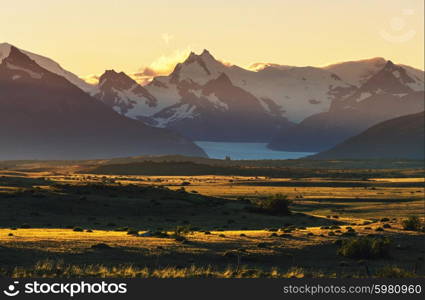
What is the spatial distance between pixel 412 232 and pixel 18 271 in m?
34.3

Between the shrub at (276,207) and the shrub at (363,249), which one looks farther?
the shrub at (276,207)

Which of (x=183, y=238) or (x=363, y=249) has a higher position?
(x=183, y=238)

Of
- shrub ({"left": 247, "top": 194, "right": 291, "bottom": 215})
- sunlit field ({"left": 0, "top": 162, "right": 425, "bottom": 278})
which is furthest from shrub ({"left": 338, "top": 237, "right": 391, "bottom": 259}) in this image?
shrub ({"left": 247, "top": 194, "right": 291, "bottom": 215})

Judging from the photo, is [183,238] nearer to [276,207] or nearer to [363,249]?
[363,249]

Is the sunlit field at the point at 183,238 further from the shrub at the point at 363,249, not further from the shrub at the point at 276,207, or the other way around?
the shrub at the point at 276,207

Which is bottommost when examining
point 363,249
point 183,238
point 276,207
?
point 363,249

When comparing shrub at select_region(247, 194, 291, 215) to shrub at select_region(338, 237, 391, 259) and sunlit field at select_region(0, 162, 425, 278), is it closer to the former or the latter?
sunlit field at select_region(0, 162, 425, 278)

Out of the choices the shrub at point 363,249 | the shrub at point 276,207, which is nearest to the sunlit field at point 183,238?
the shrub at point 363,249

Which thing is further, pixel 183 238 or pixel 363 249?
pixel 183 238

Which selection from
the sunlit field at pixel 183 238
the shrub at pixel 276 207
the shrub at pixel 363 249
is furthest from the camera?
the shrub at pixel 276 207

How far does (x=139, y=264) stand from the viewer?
3775cm

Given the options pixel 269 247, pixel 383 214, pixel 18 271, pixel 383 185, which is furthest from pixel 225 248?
pixel 383 185

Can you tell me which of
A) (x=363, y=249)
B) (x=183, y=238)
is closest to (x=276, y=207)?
(x=183, y=238)

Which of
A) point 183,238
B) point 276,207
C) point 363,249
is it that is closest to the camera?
point 363,249
